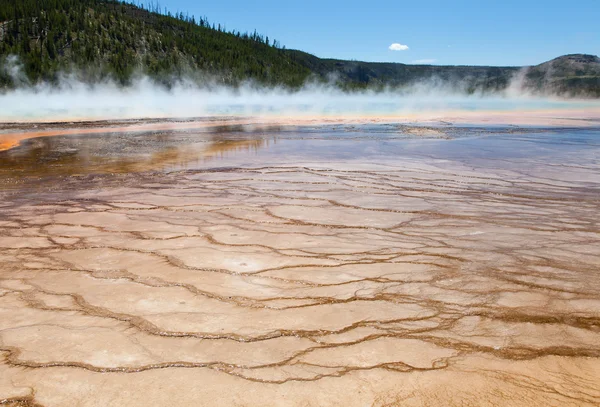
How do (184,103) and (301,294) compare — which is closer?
(301,294)

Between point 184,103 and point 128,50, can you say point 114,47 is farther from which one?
point 184,103

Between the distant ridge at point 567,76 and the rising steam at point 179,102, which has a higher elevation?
the distant ridge at point 567,76

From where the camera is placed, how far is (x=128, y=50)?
56.5m

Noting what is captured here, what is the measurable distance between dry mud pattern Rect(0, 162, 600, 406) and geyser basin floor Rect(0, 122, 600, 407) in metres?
0.01

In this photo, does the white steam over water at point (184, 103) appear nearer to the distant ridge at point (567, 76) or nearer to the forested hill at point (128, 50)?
the forested hill at point (128, 50)

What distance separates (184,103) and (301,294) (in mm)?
44966

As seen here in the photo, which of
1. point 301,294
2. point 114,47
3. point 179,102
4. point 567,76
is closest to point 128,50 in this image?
point 114,47

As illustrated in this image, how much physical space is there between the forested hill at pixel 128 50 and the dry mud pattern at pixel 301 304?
43782 millimetres

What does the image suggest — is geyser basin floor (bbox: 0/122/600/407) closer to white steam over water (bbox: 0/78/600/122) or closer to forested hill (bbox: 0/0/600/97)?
white steam over water (bbox: 0/78/600/122)

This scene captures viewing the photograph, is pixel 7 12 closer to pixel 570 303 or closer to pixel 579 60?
pixel 570 303

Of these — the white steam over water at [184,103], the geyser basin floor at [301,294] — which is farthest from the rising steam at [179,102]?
the geyser basin floor at [301,294]

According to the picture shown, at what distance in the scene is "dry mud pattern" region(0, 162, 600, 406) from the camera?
197cm

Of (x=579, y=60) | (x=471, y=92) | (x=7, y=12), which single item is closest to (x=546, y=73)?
(x=579, y=60)

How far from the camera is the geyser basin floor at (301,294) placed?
198 centimetres
